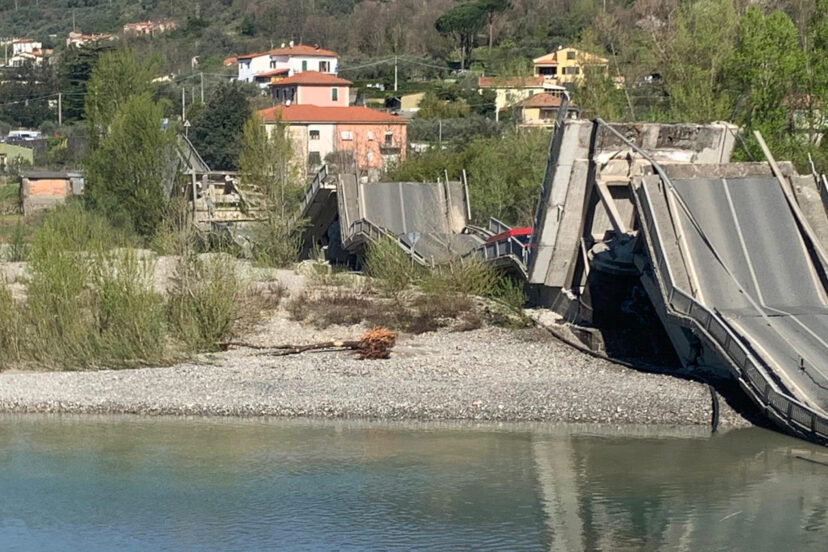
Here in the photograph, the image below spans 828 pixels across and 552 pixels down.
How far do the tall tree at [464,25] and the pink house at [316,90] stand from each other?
2282 cm

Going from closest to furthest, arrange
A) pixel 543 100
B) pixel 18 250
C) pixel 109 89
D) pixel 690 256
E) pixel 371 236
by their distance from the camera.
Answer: pixel 690 256, pixel 371 236, pixel 18 250, pixel 109 89, pixel 543 100

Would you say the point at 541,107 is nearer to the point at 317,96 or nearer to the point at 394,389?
the point at 317,96

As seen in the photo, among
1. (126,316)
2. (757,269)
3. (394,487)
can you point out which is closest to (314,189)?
(126,316)

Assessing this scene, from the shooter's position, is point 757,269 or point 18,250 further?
point 18,250

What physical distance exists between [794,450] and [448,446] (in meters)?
5.00

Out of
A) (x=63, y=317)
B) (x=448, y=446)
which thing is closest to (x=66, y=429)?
(x=63, y=317)

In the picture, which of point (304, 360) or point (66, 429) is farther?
point (304, 360)

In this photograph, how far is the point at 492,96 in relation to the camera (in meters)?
88.8

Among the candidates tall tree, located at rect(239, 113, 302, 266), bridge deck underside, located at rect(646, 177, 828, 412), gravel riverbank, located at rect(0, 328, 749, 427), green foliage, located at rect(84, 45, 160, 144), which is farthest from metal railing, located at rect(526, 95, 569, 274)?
green foliage, located at rect(84, 45, 160, 144)

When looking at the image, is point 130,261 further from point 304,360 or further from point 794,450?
point 794,450

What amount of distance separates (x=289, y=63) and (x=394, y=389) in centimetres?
9134

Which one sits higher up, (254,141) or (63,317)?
(254,141)

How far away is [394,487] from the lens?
688 inches

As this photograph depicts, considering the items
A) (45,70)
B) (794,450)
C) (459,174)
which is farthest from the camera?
(45,70)
